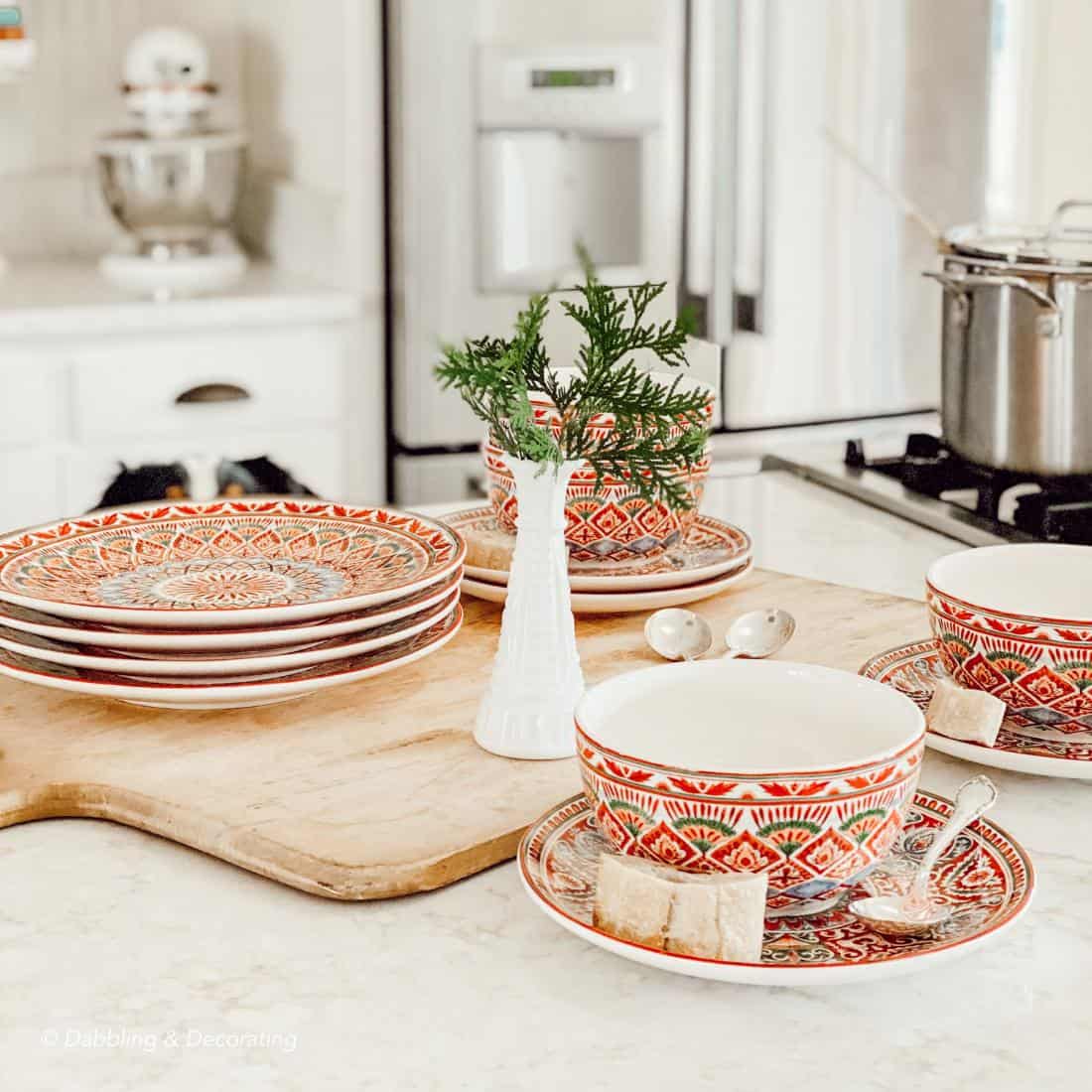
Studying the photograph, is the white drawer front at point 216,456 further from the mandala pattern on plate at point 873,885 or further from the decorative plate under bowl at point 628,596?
the mandala pattern on plate at point 873,885

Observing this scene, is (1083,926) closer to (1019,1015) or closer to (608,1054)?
(1019,1015)

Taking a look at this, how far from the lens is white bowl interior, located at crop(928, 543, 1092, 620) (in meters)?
1.04

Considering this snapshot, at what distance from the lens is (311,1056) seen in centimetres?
66

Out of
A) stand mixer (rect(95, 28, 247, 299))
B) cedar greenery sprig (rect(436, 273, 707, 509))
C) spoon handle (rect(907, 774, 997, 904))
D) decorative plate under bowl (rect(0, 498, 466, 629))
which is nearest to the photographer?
spoon handle (rect(907, 774, 997, 904))

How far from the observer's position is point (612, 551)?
3.94 feet

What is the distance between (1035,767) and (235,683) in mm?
446

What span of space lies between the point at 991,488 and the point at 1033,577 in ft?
1.60

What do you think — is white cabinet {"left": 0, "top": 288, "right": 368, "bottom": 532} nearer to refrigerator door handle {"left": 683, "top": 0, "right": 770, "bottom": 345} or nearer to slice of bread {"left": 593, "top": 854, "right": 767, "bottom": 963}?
refrigerator door handle {"left": 683, "top": 0, "right": 770, "bottom": 345}

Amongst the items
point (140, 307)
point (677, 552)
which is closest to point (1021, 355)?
point (677, 552)

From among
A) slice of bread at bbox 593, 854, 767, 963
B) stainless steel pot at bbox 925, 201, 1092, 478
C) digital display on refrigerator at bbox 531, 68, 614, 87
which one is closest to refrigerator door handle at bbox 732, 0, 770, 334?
digital display on refrigerator at bbox 531, 68, 614, 87

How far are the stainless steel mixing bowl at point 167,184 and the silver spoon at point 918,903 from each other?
7.62 feet

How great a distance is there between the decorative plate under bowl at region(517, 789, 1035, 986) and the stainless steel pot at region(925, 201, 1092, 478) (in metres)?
0.69

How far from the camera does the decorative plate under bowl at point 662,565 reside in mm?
1190

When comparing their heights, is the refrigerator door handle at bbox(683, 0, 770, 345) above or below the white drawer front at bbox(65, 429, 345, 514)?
above
